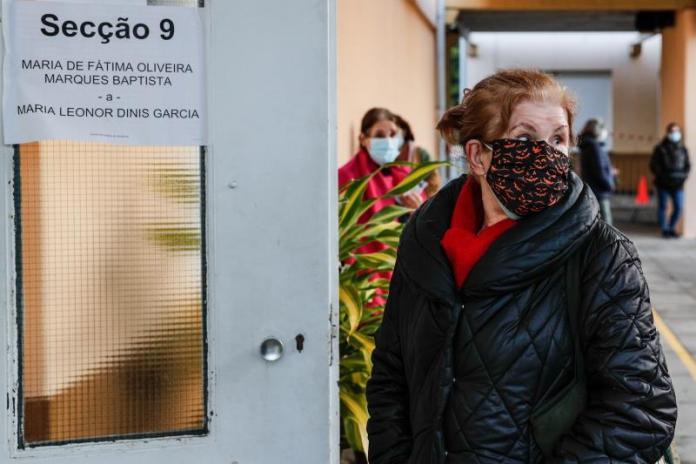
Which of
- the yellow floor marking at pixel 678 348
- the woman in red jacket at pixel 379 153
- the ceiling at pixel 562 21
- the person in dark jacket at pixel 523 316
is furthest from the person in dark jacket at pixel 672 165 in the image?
the person in dark jacket at pixel 523 316

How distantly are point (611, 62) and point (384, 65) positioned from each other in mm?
16924

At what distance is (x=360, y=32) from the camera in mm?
7559

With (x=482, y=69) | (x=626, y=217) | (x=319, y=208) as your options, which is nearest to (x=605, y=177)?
(x=626, y=217)

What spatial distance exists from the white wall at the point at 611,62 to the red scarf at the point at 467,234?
863 inches

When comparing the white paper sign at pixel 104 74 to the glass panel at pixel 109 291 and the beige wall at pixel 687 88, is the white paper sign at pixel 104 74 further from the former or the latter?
the beige wall at pixel 687 88

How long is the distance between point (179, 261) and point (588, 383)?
3.33 feet

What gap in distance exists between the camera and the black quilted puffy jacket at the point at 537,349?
1785 mm

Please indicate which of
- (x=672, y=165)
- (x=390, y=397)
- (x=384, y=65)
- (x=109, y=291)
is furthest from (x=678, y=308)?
(x=109, y=291)

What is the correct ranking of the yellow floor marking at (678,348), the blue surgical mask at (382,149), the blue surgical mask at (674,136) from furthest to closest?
1. the blue surgical mask at (674,136)
2. the yellow floor marking at (678,348)
3. the blue surgical mask at (382,149)

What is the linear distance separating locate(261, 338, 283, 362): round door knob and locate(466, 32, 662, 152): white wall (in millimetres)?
21780

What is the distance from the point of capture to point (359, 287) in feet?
12.6

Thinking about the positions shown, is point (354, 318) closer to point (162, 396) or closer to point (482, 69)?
point (162, 396)

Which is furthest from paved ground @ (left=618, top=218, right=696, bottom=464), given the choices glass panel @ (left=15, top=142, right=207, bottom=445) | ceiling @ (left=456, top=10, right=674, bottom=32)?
ceiling @ (left=456, top=10, right=674, bottom=32)

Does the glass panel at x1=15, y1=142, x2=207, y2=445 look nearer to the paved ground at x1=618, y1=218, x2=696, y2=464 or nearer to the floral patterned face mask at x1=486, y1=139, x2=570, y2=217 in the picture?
the floral patterned face mask at x1=486, y1=139, x2=570, y2=217
